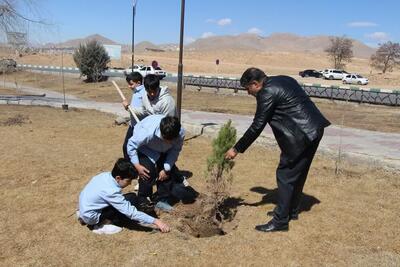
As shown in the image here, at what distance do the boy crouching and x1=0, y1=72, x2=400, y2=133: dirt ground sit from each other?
16.5ft

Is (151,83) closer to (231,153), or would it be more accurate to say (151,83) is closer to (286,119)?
(231,153)

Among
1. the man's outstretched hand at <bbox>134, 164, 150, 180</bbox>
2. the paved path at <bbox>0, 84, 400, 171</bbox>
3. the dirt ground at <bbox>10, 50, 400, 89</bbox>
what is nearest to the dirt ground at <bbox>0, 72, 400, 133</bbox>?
the paved path at <bbox>0, 84, 400, 171</bbox>

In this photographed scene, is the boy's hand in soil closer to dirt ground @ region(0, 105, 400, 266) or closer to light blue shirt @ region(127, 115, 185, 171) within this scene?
dirt ground @ region(0, 105, 400, 266)

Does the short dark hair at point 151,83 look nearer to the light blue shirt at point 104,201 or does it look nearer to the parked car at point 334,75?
the light blue shirt at point 104,201

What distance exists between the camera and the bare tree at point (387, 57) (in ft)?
215

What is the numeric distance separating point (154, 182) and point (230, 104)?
1550 cm

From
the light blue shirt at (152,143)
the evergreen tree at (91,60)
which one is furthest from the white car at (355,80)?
the light blue shirt at (152,143)


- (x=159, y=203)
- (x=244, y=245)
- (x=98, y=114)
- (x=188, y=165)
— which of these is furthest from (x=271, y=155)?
(x=98, y=114)

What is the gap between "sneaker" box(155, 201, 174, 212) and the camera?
17.3ft

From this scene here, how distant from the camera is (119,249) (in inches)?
165

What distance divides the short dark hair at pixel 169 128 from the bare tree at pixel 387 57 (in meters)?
64.7

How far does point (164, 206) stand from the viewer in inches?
209

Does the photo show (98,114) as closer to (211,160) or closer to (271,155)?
(271,155)

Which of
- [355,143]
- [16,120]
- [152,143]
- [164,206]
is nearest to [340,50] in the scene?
[16,120]
